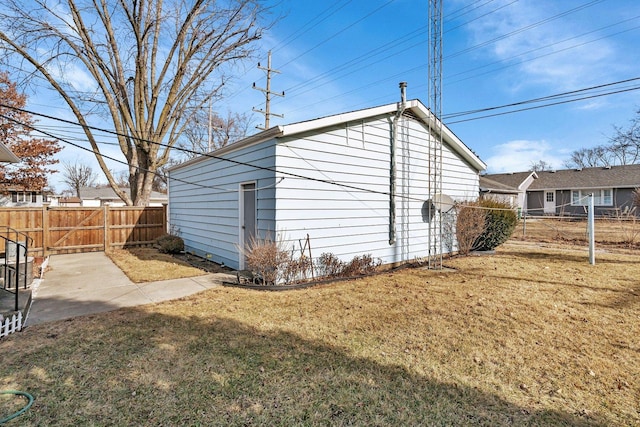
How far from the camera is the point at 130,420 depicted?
92.0 inches

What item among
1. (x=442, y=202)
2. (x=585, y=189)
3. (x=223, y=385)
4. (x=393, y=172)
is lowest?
(x=223, y=385)

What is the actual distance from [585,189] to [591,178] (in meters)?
1.42

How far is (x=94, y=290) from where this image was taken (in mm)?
5895

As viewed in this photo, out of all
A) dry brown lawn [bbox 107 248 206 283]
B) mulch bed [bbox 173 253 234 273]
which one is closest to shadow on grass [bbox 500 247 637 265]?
mulch bed [bbox 173 253 234 273]

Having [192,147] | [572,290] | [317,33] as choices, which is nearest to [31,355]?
[572,290]

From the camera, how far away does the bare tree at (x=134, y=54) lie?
12.7 m

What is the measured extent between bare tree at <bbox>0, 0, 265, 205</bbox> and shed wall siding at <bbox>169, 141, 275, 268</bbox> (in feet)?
12.3

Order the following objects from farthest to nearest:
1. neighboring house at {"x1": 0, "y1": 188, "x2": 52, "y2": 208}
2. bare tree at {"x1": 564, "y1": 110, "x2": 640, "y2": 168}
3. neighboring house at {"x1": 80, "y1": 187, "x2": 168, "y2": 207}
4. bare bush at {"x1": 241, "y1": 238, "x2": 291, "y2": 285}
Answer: neighboring house at {"x1": 80, "y1": 187, "x2": 168, "y2": 207}
neighboring house at {"x1": 0, "y1": 188, "x2": 52, "y2": 208}
bare tree at {"x1": 564, "y1": 110, "x2": 640, "y2": 168}
bare bush at {"x1": 241, "y1": 238, "x2": 291, "y2": 285}

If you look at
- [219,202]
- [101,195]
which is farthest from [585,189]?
[101,195]

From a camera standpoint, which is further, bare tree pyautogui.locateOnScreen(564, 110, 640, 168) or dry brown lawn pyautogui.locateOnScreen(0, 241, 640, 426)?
bare tree pyautogui.locateOnScreen(564, 110, 640, 168)

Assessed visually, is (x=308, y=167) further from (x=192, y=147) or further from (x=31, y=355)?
(x=192, y=147)

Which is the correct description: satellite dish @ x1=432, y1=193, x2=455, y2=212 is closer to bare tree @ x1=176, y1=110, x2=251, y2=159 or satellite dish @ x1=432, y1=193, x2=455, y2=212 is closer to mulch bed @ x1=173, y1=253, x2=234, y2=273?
mulch bed @ x1=173, y1=253, x2=234, y2=273

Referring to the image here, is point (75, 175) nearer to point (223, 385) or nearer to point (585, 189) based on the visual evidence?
point (223, 385)

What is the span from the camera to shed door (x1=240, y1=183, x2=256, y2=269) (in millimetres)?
6984
